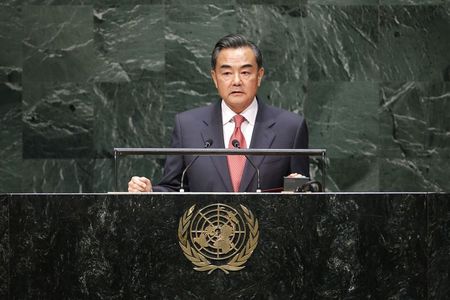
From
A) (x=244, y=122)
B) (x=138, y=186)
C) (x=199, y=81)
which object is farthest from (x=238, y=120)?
(x=199, y=81)

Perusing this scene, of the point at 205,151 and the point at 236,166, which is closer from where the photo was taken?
the point at 205,151

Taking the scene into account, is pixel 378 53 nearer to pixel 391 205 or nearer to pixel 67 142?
pixel 67 142

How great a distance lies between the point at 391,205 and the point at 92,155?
3.30 m

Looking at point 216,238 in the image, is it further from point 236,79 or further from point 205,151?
point 236,79

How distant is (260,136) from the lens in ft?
15.3

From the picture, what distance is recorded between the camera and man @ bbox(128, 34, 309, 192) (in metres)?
4.52

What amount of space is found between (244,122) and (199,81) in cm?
164

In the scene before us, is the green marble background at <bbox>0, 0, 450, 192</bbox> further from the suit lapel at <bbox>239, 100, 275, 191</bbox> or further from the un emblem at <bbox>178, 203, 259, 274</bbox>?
the un emblem at <bbox>178, 203, 259, 274</bbox>

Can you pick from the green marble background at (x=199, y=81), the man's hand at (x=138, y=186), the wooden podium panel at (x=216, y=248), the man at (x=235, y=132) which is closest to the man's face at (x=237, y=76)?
the man at (x=235, y=132)

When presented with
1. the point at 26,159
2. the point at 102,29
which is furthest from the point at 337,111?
the point at 26,159

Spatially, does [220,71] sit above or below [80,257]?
above

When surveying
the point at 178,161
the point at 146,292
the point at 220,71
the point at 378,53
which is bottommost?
the point at 146,292

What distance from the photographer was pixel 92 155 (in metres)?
6.36

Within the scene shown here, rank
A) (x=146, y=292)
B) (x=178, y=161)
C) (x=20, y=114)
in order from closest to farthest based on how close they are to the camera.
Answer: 1. (x=146, y=292)
2. (x=178, y=161)
3. (x=20, y=114)
